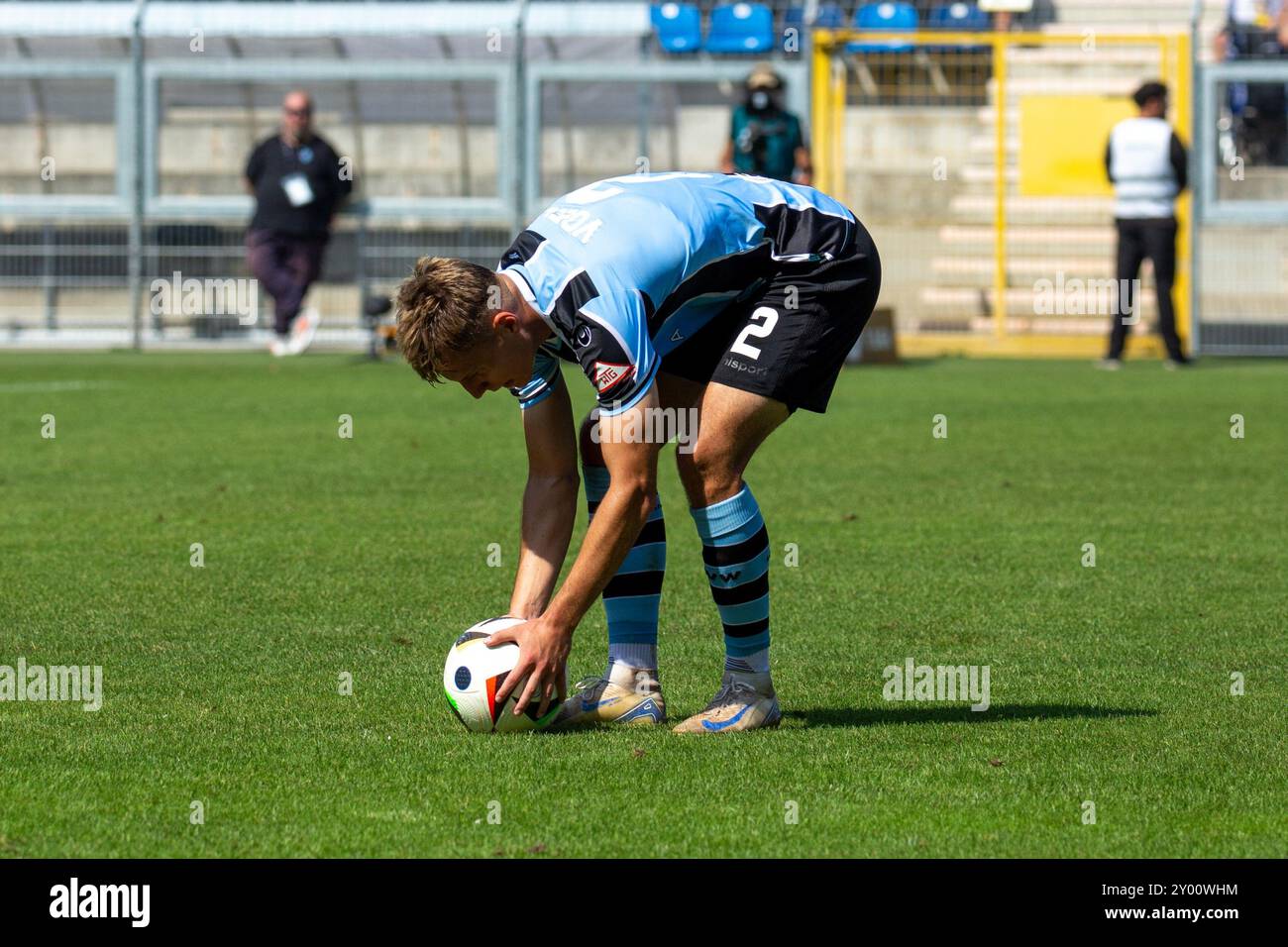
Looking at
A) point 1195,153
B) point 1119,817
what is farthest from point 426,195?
point 1119,817

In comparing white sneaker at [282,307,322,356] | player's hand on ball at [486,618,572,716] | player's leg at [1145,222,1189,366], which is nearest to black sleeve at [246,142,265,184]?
white sneaker at [282,307,322,356]

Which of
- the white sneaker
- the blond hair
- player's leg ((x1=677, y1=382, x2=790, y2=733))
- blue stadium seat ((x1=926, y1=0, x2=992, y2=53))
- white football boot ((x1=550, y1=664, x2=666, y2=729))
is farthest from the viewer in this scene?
blue stadium seat ((x1=926, y1=0, x2=992, y2=53))

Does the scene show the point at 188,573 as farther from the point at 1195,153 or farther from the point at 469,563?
the point at 1195,153

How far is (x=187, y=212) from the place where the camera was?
22.9m

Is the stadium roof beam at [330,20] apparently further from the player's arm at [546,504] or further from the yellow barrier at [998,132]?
the player's arm at [546,504]

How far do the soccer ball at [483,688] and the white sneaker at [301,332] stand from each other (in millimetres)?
16313

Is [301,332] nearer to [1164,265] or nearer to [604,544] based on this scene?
[1164,265]

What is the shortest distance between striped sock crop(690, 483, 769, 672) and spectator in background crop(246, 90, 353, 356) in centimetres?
1594

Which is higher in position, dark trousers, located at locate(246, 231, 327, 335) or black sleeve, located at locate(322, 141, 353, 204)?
black sleeve, located at locate(322, 141, 353, 204)

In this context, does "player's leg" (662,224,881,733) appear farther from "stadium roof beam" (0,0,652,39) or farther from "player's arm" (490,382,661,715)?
"stadium roof beam" (0,0,652,39)

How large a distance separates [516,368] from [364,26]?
19.0 metres

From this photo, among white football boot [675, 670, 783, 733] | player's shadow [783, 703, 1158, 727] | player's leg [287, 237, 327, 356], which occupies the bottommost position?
player's shadow [783, 703, 1158, 727]

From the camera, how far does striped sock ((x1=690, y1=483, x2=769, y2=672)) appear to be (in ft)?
18.8

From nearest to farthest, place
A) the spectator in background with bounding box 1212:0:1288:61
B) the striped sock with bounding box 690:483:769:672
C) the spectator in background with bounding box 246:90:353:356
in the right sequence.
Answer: the striped sock with bounding box 690:483:769:672, the spectator in background with bounding box 246:90:353:356, the spectator in background with bounding box 1212:0:1288:61
